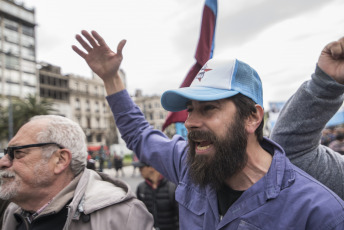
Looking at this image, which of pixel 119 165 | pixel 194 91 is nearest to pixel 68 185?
pixel 194 91

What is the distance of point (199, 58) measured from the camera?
3.87 m

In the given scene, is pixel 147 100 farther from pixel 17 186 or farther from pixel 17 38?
pixel 17 186

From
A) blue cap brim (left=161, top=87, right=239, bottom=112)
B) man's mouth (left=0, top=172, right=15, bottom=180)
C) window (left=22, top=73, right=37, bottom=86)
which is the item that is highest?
window (left=22, top=73, right=37, bottom=86)

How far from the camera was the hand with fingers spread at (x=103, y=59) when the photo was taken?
209 cm

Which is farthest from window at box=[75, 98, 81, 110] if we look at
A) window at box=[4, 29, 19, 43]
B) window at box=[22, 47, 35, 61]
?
window at box=[4, 29, 19, 43]

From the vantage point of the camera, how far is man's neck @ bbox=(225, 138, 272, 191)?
5.19 ft

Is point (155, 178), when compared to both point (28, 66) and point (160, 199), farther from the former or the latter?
point (28, 66)

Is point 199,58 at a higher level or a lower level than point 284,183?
higher

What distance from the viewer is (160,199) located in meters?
4.11

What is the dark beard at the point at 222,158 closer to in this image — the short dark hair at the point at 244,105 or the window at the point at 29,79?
the short dark hair at the point at 244,105

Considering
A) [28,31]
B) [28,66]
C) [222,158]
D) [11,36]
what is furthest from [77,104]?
[222,158]

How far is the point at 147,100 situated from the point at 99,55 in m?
72.5

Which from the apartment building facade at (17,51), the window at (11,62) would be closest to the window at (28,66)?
the apartment building facade at (17,51)

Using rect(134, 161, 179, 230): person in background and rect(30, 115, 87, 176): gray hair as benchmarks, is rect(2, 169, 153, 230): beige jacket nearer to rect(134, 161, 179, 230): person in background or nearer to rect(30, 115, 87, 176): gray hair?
rect(30, 115, 87, 176): gray hair
